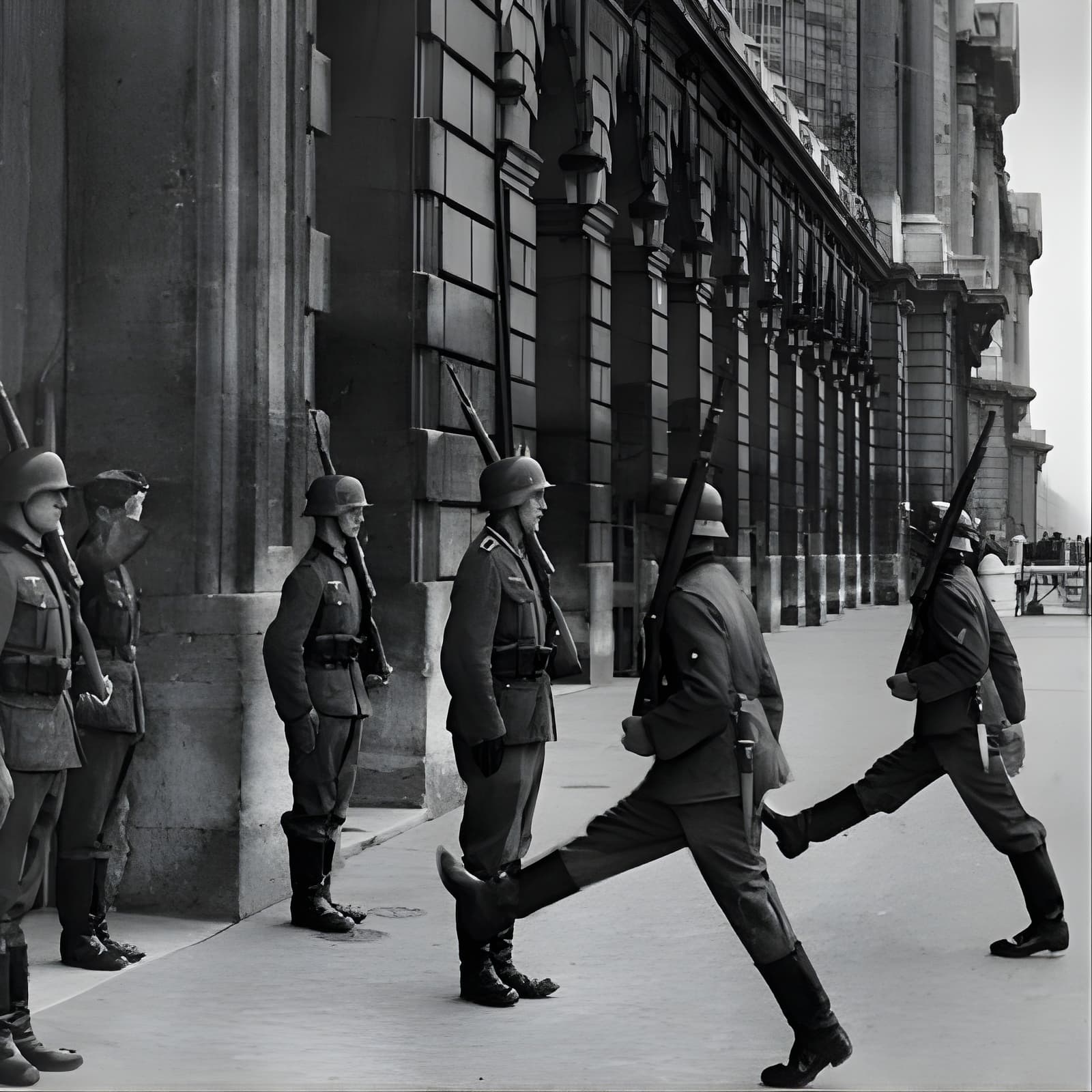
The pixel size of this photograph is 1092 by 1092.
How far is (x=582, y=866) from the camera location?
5.89 meters

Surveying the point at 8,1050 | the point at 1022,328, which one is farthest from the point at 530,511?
the point at 1022,328

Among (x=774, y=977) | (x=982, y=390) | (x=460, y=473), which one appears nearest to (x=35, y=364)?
(x=460, y=473)

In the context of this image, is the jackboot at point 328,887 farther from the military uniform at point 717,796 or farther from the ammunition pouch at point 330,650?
the military uniform at point 717,796

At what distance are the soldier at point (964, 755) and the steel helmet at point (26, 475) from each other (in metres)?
3.12

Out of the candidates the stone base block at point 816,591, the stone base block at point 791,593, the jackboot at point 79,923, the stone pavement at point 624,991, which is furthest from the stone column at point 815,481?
the jackboot at point 79,923

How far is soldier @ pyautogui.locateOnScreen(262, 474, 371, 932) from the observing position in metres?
7.64

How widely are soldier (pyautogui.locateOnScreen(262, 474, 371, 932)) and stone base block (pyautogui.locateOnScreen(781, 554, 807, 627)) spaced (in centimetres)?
2548

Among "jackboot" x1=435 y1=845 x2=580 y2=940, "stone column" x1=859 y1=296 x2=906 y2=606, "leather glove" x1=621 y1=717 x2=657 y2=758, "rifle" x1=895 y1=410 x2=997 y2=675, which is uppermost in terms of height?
"stone column" x1=859 y1=296 x2=906 y2=606

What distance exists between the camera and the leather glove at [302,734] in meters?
7.69

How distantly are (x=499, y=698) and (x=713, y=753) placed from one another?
4.41ft

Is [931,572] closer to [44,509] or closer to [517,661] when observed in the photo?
[517,661]

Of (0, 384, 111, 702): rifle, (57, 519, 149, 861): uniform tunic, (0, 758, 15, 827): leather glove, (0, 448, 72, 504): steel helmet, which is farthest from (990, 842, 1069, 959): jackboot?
(0, 448, 72, 504): steel helmet

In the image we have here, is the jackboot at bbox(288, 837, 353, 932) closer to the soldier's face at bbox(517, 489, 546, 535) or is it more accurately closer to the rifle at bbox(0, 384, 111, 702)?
the rifle at bbox(0, 384, 111, 702)

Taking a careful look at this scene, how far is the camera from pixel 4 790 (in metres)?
5.21
